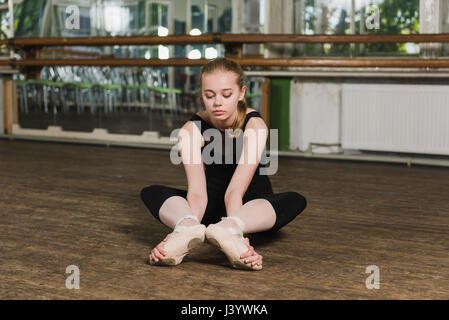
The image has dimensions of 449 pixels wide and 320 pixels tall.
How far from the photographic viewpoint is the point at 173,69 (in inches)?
248

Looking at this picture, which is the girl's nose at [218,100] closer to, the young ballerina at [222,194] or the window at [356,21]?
the young ballerina at [222,194]

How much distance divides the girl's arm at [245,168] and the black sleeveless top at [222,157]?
8 cm

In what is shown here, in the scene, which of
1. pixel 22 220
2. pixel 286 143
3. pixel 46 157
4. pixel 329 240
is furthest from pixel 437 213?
pixel 46 157

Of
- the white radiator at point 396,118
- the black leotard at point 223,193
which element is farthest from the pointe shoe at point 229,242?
the white radiator at point 396,118

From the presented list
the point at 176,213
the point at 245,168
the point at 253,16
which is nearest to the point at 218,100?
the point at 245,168

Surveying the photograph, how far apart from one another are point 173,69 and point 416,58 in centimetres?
273

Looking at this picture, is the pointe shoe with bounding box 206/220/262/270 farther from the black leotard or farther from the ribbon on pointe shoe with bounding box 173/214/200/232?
the black leotard

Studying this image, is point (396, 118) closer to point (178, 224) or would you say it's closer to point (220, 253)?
point (220, 253)

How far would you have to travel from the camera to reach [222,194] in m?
2.22

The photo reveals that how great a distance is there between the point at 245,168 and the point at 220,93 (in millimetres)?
249

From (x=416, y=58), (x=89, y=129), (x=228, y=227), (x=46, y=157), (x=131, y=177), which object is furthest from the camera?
(x=89, y=129)

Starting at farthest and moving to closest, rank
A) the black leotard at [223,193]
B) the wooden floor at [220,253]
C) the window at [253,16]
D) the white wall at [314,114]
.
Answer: the window at [253,16] → the white wall at [314,114] → the black leotard at [223,193] → the wooden floor at [220,253]

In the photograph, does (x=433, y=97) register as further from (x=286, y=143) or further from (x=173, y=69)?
(x=173, y=69)

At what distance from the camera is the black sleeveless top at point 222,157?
6.97 feet
